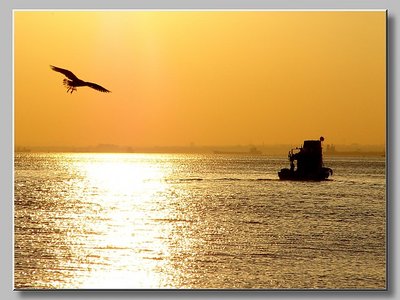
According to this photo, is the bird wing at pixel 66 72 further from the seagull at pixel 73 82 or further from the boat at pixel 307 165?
the boat at pixel 307 165

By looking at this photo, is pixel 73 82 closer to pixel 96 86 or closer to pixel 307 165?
pixel 96 86

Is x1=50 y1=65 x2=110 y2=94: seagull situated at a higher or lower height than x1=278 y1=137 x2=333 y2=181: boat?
higher

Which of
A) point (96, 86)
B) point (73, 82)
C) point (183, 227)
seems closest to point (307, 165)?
point (183, 227)

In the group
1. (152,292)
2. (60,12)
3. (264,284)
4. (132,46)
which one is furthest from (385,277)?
(60,12)

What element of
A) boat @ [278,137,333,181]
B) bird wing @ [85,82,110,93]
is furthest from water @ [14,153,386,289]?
bird wing @ [85,82,110,93]

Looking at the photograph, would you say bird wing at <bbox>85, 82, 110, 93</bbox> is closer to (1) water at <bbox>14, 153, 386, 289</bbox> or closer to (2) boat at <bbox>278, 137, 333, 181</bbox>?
(1) water at <bbox>14, 153, 386, 289</bbox>

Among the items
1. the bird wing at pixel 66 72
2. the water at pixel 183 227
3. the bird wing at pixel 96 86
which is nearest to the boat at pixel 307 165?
the water at pixel 183 227
